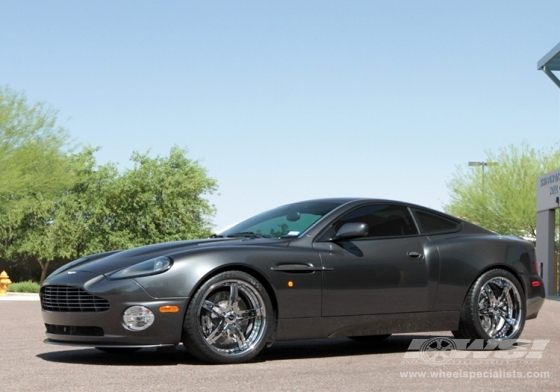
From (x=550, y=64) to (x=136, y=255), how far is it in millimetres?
30432

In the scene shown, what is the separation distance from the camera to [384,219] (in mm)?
8867

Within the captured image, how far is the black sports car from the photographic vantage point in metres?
7.38

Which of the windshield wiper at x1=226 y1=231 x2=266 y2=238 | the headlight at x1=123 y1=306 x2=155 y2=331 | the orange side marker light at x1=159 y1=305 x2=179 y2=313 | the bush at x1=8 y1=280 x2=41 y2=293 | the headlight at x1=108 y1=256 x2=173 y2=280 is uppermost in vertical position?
the windshield wiper at x1=226 y1=231 x2=266 y2=238

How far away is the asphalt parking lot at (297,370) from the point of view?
6.37 meters

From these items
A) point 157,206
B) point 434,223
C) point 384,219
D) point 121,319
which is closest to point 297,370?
point 121,319

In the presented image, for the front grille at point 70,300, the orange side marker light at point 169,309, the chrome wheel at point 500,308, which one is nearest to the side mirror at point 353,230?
the chrome wheel at point 500,308

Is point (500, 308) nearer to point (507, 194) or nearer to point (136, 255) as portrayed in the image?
point (136, 255)

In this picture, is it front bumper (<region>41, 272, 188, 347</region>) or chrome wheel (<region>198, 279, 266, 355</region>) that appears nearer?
front bumper (<region>41, 272, 188, 347</region>)

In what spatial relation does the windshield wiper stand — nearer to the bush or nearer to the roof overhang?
the roof overhang

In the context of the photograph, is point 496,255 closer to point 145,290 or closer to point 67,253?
point 145,290

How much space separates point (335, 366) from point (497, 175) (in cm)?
4476

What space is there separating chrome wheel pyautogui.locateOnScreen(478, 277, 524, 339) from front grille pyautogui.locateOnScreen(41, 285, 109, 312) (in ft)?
11.9

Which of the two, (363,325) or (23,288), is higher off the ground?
(363,325)

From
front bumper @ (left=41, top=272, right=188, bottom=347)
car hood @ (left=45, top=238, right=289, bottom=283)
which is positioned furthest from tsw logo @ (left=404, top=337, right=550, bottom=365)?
front bumper @ (left=41, top=272, right=188, bottom=347)
